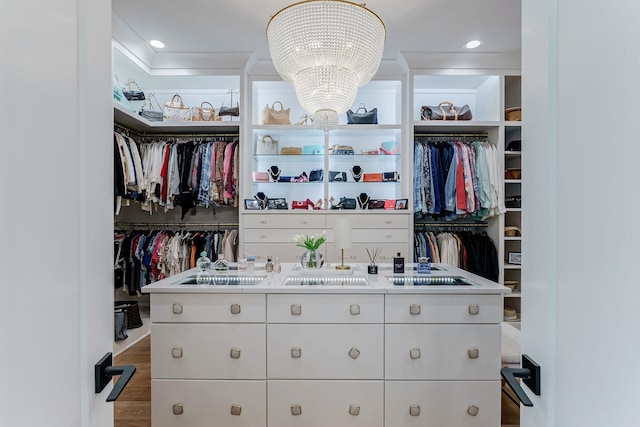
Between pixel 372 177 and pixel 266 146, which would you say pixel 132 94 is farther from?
pixel 372 177

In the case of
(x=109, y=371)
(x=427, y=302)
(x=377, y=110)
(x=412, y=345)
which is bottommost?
(x=412, y=345)

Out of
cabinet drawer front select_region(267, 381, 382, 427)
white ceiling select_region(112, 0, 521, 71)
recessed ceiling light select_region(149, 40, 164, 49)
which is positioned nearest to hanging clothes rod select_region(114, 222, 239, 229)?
white ceiling select_region(112, 0, 521, 71)

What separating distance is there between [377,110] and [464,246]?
6.09 ft

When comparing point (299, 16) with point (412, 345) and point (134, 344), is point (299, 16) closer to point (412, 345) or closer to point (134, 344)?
point (412, 345)

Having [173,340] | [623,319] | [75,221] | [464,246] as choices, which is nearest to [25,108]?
[75,221]

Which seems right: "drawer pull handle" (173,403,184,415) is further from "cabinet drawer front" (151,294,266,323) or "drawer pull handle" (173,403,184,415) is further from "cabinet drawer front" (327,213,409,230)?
"cabinet drawer front" (327,213,409,230)

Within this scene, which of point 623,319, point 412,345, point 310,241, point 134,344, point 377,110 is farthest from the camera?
point 377,110

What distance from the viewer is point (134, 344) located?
314 cm

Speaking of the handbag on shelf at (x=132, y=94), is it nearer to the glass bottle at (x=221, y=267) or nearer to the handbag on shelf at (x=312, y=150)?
the handbag on shelf at (x=312, y=150)

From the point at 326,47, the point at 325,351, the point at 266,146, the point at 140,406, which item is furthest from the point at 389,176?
the point at 140,406

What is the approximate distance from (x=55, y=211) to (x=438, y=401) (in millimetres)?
1935

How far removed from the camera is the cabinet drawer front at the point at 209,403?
1752 millimetres

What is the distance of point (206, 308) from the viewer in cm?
178

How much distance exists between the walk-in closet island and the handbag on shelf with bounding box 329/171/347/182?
2.06 meters
